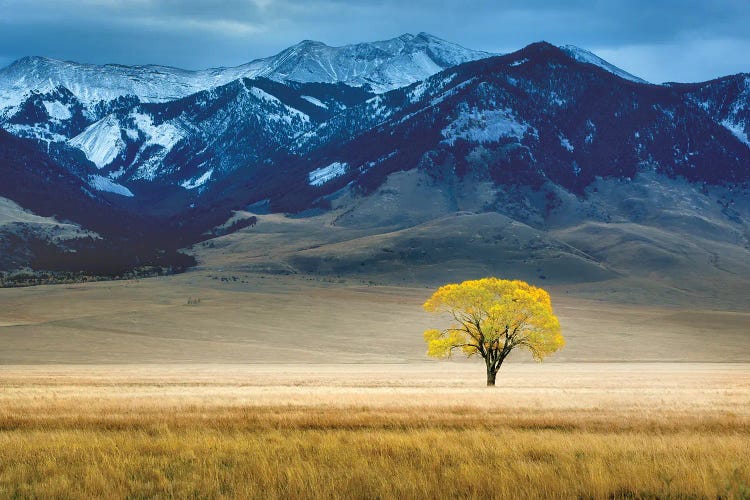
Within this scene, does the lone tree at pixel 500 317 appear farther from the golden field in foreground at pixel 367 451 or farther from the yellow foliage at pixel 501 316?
the golden field in foreground at pixel 367 451

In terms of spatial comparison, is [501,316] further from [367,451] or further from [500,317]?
[367,451]

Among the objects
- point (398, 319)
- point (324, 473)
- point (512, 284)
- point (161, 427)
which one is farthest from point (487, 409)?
point (398, 319)

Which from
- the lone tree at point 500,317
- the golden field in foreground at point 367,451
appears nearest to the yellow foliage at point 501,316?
the lone tree at point 500,317

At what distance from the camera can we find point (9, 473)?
14.8 meters

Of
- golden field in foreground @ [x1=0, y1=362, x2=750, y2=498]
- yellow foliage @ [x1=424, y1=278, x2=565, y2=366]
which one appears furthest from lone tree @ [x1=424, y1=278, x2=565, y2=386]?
golden field in foreground @ [x1=0, y1=362, x2=750, y2=498]

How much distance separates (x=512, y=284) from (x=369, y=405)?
123 feet

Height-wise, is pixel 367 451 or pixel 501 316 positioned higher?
pixel 501 316

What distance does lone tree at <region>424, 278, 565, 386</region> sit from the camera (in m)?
64.1

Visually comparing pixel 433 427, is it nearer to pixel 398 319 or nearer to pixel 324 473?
pixel 324 473

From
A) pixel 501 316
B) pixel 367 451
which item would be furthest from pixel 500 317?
pixel 367 451

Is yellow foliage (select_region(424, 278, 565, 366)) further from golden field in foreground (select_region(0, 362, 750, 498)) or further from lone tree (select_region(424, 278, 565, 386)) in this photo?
golden field in foreground (select_region(0, 362, 750, 498))

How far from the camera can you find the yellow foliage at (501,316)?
2525 inches

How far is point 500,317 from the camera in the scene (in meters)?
64.1

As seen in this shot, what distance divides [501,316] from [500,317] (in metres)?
0.13
